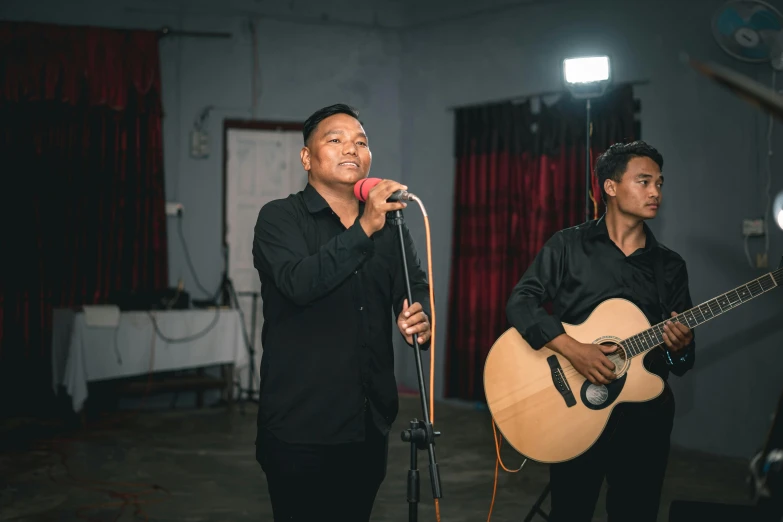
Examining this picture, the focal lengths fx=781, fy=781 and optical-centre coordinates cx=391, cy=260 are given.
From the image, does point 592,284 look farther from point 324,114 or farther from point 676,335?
point 324,114

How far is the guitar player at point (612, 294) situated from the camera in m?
2.53

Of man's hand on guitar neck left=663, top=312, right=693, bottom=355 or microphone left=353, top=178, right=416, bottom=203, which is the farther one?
man's hand on guitar neck left=663, top=312, right=693, bottom=355

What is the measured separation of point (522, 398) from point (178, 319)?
13.4 feet

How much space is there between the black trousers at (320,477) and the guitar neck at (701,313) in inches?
42.0

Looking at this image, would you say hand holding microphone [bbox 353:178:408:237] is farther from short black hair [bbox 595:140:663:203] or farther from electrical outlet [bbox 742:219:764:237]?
electrical outlet [bbox 742:219:764:237]

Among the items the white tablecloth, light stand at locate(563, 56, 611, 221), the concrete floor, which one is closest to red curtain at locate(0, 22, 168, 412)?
the white tablecloth

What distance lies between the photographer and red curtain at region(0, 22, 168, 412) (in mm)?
6441

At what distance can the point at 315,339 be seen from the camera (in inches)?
76.5

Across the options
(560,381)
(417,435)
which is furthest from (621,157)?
(417,435)

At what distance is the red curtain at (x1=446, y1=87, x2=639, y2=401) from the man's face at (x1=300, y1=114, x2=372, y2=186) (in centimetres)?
408

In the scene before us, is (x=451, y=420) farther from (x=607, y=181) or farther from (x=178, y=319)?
(x=607, y=181)

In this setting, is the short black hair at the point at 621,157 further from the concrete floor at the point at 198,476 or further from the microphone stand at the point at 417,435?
the concrete floor at the point at 198,476

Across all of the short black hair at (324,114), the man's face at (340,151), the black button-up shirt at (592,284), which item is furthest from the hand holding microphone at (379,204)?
the black button-up shirt at (592,284)

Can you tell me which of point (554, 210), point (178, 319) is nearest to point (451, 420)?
point (554, 210)
